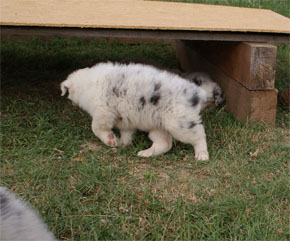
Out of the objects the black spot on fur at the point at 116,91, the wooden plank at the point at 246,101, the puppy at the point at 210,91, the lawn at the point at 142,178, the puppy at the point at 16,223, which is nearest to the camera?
the puppy at the point at 16,223

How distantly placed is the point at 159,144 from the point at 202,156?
460 mm

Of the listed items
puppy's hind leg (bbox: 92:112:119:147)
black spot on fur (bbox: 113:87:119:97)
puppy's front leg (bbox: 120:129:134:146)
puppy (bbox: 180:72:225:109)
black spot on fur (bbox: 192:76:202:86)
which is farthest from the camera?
black spot on fur (bbox: 192:76:202:86)

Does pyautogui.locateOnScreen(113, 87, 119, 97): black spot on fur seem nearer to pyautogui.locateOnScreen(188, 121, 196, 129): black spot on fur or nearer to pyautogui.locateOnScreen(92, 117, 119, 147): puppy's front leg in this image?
pyautogui.locateOnScreen(92, 117, 119, 147): puppy's front leg

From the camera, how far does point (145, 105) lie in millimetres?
3789

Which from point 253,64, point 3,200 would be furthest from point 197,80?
point 3,200

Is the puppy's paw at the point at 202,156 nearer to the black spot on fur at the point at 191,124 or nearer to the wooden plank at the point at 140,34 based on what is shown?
the black spot on fur at the point at 191,124

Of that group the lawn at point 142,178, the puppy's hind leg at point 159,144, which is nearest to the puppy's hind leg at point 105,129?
the lawn at point 142,178

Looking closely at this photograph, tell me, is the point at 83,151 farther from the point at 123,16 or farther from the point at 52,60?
the point at 52,60

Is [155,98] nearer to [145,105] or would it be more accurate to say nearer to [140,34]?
[145,105]

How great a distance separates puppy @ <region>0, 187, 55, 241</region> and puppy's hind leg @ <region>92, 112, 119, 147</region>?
2166 mm

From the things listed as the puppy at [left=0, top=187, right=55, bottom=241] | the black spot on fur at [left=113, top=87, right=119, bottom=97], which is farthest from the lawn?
the puppy at [left=0, top=187, right=55, bottom=241]

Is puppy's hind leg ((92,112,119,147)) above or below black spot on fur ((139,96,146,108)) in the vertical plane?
below

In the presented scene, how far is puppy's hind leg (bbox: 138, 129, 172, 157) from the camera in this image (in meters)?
3.93

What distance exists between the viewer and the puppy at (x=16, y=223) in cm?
176
